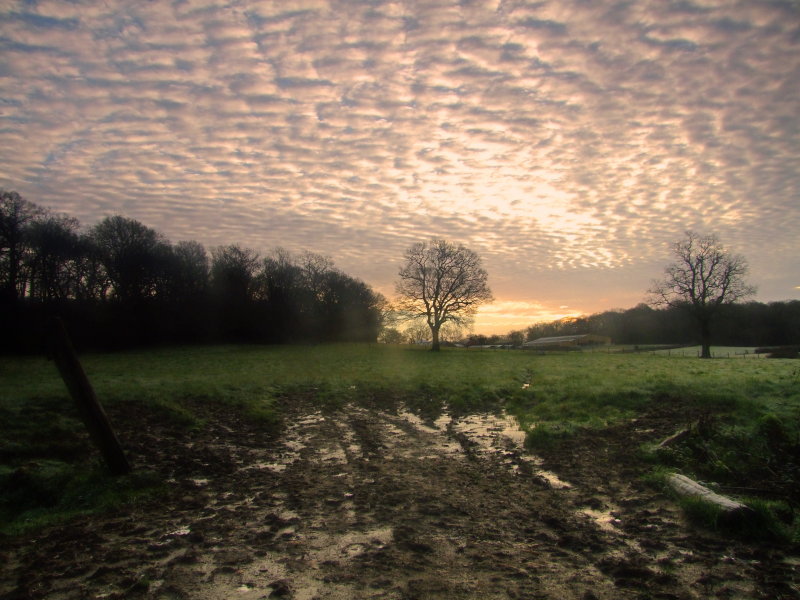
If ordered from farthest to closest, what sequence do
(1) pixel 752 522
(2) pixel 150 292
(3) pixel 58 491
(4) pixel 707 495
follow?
(2) pixel 150 292 < (3) pixel 58 491 < (4) pixel 707 495 < (1) pixel 752 522

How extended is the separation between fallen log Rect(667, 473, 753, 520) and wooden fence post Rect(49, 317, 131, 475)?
946 centimetres

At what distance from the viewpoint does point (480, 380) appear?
23281mm

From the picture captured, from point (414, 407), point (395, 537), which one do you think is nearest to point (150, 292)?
point (414, 407)

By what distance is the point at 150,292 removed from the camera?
53.8 meters

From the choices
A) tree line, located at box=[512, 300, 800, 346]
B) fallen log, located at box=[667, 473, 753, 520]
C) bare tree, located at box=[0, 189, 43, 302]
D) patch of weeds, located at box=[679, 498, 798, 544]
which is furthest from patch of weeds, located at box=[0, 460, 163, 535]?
tree line, located at box=[512, 300, 800, 346]

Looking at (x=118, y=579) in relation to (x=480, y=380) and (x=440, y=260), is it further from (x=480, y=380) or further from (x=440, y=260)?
(x=440, y=260)

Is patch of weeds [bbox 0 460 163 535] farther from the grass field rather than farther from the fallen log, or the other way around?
the fallen log

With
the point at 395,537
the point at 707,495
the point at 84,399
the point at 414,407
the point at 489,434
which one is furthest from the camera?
the point at 414,407

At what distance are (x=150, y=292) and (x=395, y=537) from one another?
56.3 metres

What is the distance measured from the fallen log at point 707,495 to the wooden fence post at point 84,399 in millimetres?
9456

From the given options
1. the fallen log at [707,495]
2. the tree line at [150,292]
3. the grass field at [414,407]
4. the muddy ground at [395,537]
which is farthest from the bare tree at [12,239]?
the fallen log at [707,495]

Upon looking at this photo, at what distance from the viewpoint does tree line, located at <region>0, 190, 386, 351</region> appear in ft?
134

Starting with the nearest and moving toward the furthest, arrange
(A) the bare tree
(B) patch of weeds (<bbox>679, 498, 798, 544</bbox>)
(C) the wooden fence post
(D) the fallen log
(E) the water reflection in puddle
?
(B) patch of weeds (<bbox>679, 498, 798, 544</bbox>)
(D) the fallen log
(C) the wooden fence post
(E) the water reflection in puddle
(A) the bare tree

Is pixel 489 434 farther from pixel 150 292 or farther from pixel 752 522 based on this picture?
pixel 150 292
